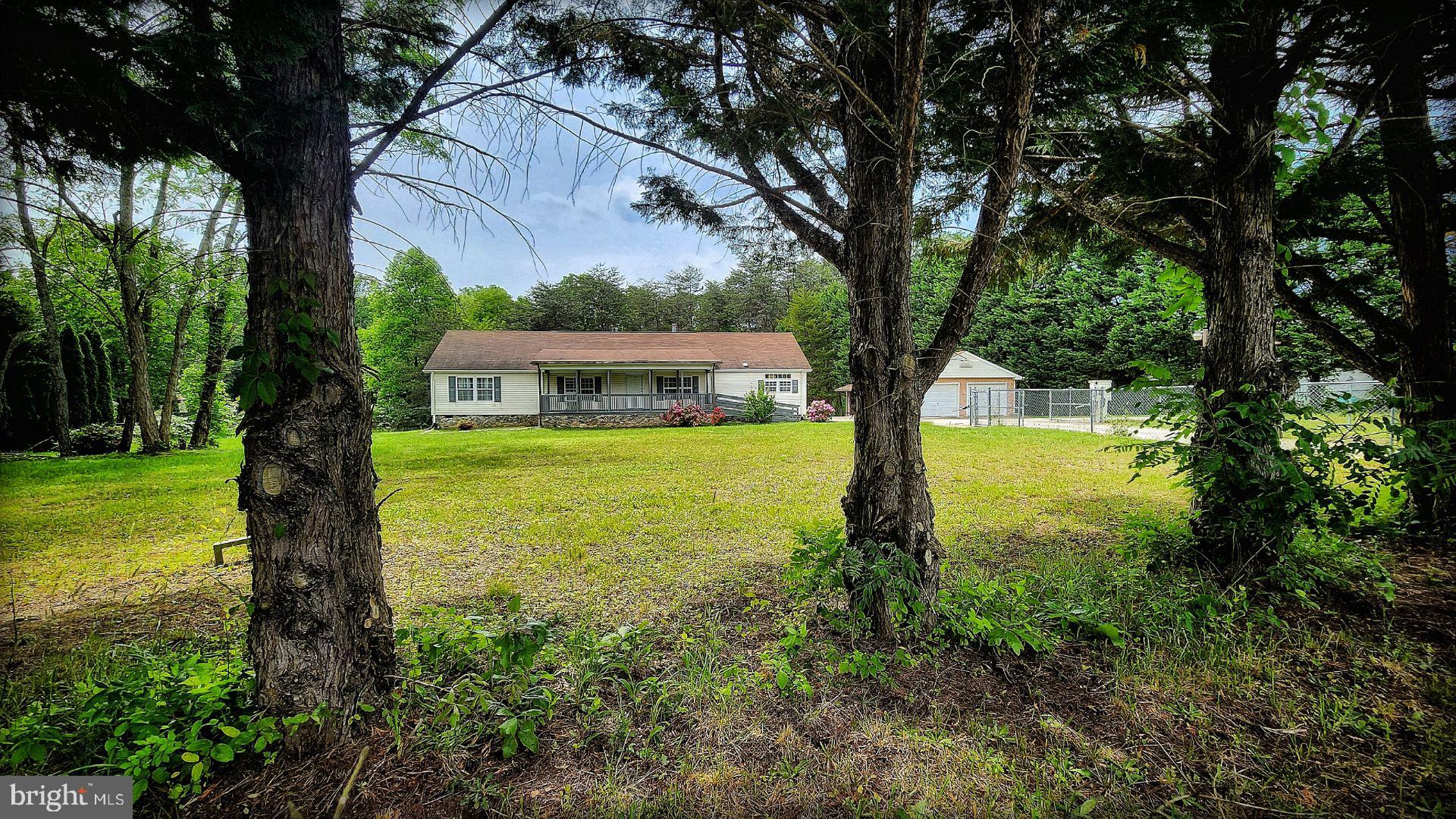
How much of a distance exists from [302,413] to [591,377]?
22.2m

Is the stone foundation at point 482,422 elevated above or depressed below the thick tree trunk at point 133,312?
below

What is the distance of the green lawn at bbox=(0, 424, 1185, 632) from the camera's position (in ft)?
11.7

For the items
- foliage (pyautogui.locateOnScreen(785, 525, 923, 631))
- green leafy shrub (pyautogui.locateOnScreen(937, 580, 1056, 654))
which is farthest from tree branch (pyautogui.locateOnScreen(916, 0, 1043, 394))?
green leafy shrub (pyautogui.locateOnScreen(937, 580, 1056, 654))

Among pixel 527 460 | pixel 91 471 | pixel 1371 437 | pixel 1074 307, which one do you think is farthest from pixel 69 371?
pixel 1074 307

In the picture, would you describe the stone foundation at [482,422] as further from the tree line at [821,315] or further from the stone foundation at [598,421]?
the tree line at [821,315]

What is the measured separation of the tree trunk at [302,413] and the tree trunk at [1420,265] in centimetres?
558

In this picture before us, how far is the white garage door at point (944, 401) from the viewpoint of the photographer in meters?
23.9

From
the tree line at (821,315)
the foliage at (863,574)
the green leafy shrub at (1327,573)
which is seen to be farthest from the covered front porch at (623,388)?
the green leafy shrub at (1327,573)

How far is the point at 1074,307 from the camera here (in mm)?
24531

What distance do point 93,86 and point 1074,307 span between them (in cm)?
3069

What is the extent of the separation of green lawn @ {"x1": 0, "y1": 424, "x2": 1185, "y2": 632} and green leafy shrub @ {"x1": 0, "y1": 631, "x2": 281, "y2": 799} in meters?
0.82

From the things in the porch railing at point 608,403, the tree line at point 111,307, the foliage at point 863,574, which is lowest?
the foliage at point 863,574

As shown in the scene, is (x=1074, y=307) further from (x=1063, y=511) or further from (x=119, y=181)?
(x=119, y=181)

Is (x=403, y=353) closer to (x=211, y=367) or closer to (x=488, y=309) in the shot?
(x=488, y=309)
